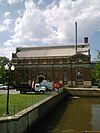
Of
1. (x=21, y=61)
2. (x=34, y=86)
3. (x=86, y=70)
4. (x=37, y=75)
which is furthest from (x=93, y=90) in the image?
(x=21, y=61)

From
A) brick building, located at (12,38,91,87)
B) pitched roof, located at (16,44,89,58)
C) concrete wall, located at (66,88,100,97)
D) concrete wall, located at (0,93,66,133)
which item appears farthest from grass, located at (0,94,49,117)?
pitched roof, located at (16,44,89,58)

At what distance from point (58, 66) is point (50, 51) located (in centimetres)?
1021

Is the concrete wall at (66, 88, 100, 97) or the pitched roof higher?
the pitched roof

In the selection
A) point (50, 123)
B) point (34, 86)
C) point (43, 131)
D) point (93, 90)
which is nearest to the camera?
point (43, 131)

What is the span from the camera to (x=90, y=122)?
29.7m

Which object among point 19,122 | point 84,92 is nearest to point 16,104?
point 19,122

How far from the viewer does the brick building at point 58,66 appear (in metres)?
101

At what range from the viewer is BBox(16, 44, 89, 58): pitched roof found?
109 metres

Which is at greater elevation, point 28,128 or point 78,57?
point 78,57

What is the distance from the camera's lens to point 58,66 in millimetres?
104375

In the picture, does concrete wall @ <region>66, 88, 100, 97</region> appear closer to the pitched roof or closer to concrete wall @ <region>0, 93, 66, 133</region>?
the pitched roof

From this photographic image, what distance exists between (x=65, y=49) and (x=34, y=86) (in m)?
49.2

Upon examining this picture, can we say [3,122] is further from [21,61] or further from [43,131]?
[21,61]

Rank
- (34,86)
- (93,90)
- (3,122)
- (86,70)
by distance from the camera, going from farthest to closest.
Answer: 1. (86,70)
2. (93,90)
3. (34,86)
4. (3,122)
